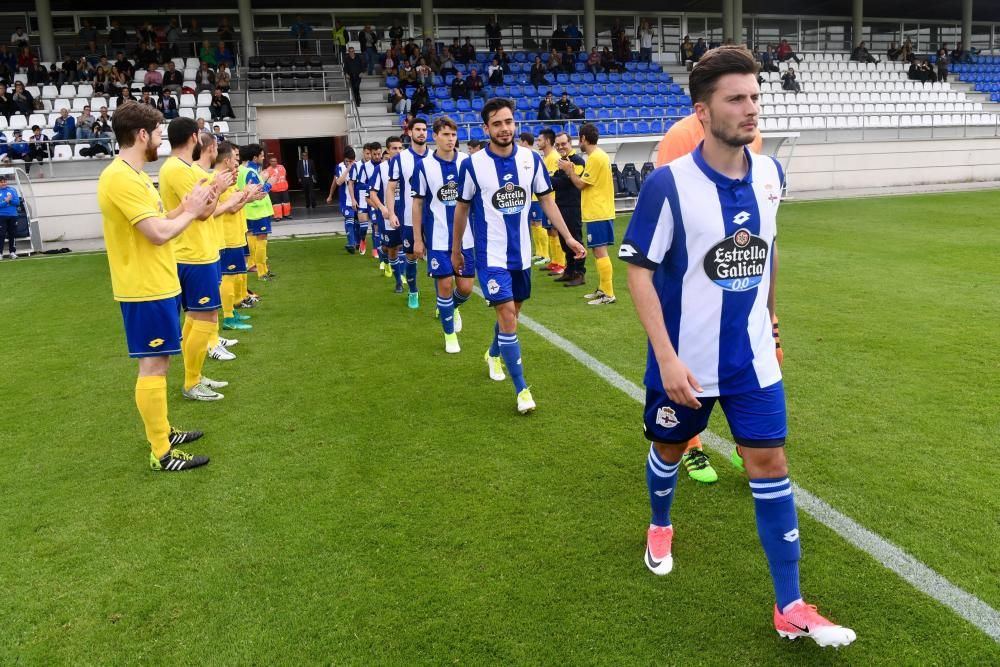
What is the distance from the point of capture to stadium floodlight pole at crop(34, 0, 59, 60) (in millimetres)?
24797

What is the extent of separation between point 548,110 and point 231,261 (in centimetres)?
1576

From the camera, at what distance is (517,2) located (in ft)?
102

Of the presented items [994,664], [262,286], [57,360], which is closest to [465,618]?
[994,664]

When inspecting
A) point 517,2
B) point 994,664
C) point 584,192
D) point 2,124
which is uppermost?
point 517,2

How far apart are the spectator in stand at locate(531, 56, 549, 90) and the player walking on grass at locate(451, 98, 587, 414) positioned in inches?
845

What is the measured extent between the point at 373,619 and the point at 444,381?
333 cm

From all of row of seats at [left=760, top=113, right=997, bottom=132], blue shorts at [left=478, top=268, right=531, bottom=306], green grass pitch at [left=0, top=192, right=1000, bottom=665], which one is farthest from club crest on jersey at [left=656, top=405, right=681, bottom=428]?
row of seats at [left=760, top=113, right=997, bottom=132]

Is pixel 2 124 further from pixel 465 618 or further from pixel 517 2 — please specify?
pixel 465 618

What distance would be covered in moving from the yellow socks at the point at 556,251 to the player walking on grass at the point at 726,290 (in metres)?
8.68

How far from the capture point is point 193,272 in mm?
6027

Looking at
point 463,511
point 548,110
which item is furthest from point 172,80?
point 463,511

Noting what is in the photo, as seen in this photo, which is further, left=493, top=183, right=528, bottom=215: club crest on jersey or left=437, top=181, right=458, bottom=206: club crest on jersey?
left=437, top=181, right=458, bottom=206: club crest on jersey

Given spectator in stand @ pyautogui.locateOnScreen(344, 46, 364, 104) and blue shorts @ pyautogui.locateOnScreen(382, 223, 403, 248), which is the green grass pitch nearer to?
blue shorts @ pyautogui.locateOnScreen(382, 223, 403, 248)

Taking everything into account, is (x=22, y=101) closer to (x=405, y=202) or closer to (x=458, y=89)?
(x=458, y=89)
